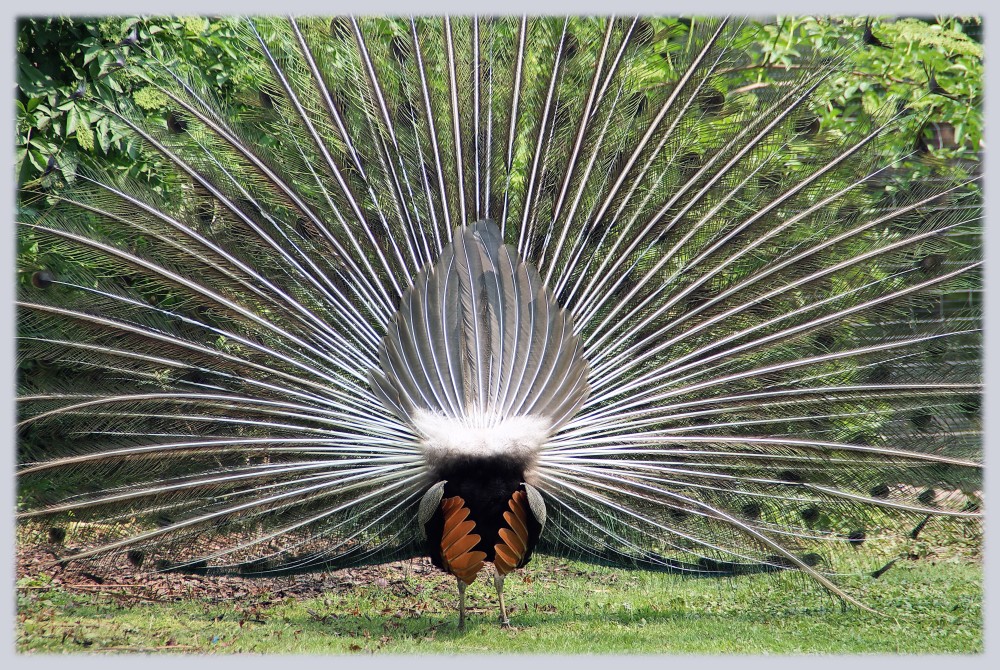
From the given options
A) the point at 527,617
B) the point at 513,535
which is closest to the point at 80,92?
the point at 513,535

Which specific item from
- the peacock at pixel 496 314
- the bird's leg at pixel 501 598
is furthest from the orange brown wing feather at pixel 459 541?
the bird's leg at pixel 501 598

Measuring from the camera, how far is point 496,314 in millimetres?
5172

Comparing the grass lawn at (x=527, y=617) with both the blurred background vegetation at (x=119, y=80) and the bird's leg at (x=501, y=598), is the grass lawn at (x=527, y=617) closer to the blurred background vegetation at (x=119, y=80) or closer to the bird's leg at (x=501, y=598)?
the bird's leg at (x=501, y=598)

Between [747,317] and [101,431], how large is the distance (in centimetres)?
366

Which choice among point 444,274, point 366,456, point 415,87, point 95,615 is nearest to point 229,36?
point 415,87

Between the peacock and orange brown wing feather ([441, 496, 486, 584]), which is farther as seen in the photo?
the peacock

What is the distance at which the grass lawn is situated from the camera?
208 inches

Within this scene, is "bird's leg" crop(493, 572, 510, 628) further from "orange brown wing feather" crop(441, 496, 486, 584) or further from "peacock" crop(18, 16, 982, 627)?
"orange brown wing feather" crop(441, 496, 486, 584)

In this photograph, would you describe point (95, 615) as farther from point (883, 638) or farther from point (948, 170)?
point (948, 170)

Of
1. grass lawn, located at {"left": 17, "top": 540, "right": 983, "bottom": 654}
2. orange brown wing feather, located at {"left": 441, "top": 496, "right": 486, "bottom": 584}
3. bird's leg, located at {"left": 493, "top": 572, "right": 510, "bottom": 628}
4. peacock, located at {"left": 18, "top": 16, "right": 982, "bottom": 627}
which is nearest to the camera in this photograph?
orange brown wing feather, located at {"left": 441, "top": 496, "right": 486, "bottom": 584}

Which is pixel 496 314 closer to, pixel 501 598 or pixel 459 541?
pixel 459 541

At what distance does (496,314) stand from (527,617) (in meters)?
2.07

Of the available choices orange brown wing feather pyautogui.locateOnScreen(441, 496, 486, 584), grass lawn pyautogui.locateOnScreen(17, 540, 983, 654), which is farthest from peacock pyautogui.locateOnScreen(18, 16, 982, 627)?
grass lawn pyautogui.locateOnScreen(17, 540, 983, 654)

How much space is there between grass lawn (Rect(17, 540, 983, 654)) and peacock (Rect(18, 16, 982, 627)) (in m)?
0.43
